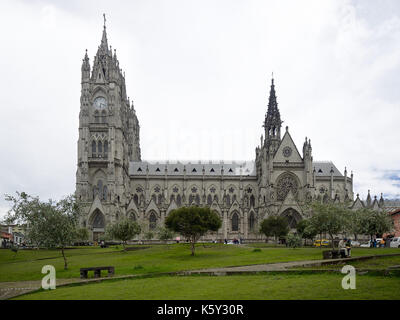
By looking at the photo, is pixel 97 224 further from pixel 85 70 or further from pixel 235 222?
pixel 85 70

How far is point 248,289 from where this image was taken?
17.5 meters

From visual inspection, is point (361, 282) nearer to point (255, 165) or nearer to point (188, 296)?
point (188, 296)

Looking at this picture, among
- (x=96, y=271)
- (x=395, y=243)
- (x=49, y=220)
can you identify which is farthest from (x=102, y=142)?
(x=96, y=271)

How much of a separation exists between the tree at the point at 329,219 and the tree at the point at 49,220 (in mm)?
26196

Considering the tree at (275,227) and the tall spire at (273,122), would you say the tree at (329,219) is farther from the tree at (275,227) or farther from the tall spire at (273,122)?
the tall spire at (273,122)

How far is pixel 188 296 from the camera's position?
16375 mm

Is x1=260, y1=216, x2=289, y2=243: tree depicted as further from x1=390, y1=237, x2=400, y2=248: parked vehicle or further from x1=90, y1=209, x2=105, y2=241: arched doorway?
x1=90, y1=209, x2=105, y2=241: arched doorway

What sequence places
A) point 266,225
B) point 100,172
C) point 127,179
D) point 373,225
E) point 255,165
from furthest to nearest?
point 255,165 < point 127,179 < point 100,172 < point 266,225 < point 373,225

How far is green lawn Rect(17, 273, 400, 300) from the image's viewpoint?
15430 millimetres

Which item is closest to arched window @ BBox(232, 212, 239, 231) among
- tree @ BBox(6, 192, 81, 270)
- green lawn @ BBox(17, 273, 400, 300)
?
tree @ BBox(6, 192, 81, 270)

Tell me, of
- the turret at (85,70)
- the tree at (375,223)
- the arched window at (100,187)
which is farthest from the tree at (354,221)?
the turret at (85,70)
